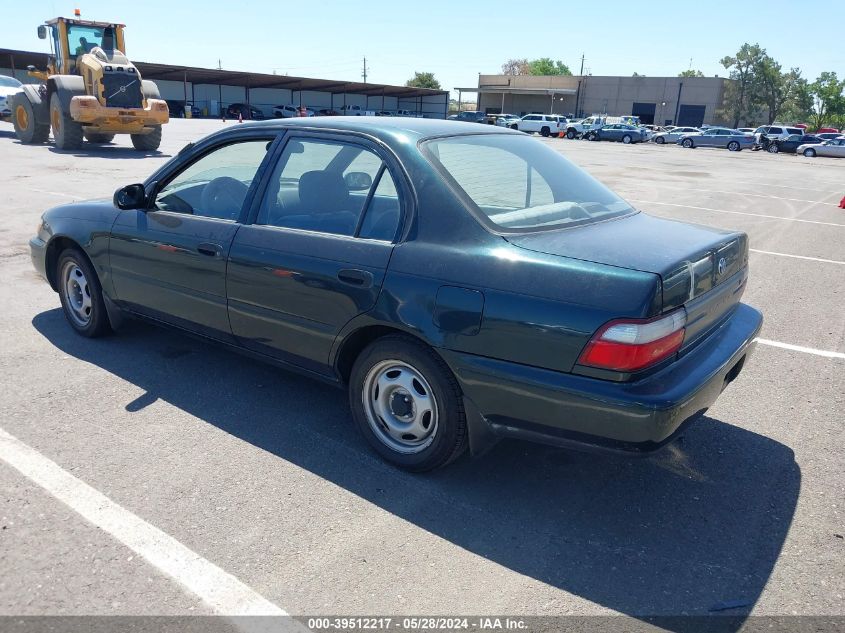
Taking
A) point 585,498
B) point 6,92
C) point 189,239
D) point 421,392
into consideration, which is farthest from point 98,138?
point 585,498

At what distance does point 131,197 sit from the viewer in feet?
14.2

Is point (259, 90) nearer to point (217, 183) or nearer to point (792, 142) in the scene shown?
point (792, 142)

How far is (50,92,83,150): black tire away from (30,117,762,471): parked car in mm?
16381

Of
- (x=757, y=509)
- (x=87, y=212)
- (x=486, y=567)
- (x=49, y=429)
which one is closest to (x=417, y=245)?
(x=486, y=567)

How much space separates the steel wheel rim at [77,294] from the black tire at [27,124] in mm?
17820

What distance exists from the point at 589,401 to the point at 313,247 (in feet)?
5.24

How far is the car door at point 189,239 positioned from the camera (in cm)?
394

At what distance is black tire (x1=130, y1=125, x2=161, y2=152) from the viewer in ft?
63.9

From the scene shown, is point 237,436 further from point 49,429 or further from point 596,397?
point 596,397

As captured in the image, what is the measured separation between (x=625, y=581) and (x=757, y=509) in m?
0.91

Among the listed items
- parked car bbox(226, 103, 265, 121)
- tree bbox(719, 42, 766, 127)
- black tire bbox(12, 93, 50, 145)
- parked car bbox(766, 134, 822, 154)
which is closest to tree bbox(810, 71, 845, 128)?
tree bbox(719, 42, 766, 127)

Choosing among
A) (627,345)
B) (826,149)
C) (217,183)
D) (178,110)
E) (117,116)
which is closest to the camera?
(627,345)

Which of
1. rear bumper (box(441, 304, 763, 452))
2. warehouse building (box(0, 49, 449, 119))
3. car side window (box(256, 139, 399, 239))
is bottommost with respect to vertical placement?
rear bumper (box(441, 304, 763, 452))

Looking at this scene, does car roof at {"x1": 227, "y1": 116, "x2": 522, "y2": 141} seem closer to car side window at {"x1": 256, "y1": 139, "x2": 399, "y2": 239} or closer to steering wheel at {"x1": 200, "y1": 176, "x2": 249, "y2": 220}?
car side window at {"x1": 256, "y1": 139, "x2": 399, "y2": 239}
